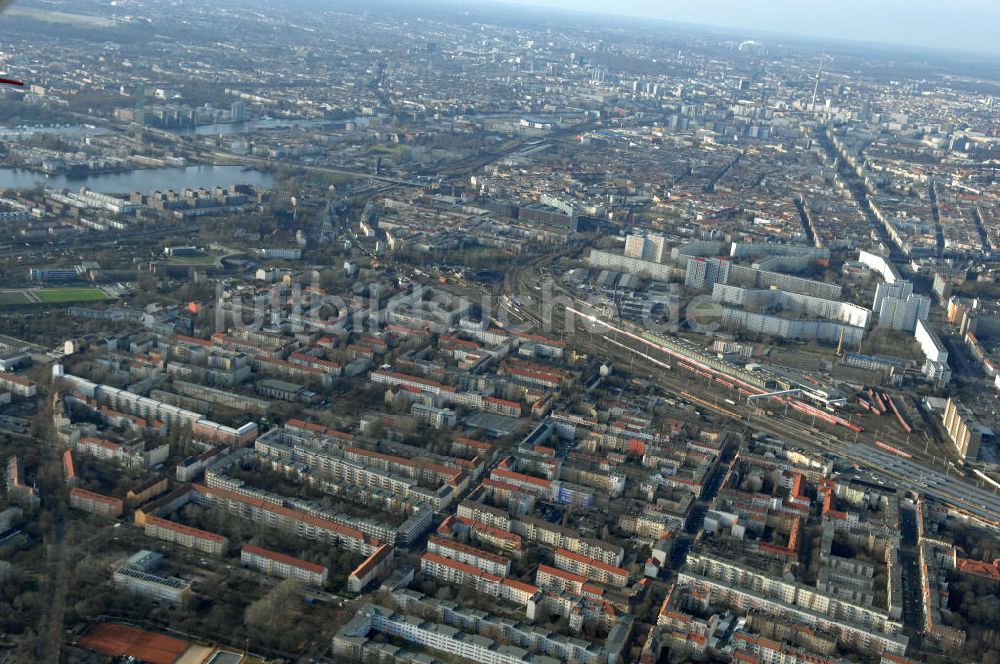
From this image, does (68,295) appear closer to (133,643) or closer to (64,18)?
(133,643)

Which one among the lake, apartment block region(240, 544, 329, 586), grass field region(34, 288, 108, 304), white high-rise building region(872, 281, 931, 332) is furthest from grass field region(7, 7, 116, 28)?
apartment block region(240, 544, 329, 586)

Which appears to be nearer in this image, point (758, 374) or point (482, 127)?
point (758, 374)

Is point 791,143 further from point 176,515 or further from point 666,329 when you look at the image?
point 176,515

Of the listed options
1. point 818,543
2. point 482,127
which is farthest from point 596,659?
point 482,127

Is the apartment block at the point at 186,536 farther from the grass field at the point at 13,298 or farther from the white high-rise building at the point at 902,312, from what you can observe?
the white high-rise building at the point at 902,312

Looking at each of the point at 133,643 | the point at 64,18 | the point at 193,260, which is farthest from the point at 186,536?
the point at 64,18
